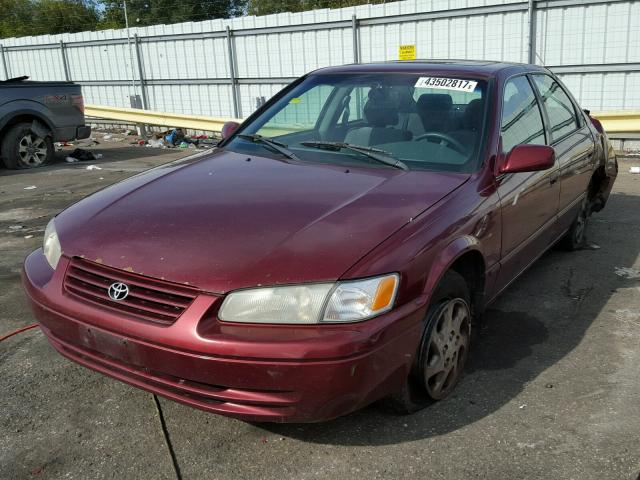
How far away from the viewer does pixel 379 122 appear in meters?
3.67

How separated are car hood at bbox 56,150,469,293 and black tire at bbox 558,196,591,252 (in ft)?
7.93

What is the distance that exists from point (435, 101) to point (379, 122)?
353 millimetres

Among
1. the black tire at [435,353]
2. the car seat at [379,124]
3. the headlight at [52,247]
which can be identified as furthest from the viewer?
the car seat at [379,124]

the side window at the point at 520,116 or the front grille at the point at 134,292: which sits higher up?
the side window at the point at 520,116

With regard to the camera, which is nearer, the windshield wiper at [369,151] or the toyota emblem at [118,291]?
the toyota emblem at [118,291]

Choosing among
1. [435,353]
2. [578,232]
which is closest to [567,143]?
[578,232]

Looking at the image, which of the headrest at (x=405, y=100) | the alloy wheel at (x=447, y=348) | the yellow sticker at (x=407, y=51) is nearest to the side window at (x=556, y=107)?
the headrest at (x=405, y=100)

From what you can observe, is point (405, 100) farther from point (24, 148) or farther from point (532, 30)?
point (24, 148)

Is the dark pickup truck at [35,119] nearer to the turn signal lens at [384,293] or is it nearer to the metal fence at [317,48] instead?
the metal fence at [317,48]

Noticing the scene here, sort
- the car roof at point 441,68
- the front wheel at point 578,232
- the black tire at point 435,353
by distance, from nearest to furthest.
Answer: the black tire at point 435,353, the car roof at point 441,68, the front wheel at point 578,232

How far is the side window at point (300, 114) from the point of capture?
13.3ft

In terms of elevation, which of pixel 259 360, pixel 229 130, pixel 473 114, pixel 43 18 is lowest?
pixel 259 360

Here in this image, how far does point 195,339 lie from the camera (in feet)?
7.47

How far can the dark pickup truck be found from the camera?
32.2 ft
